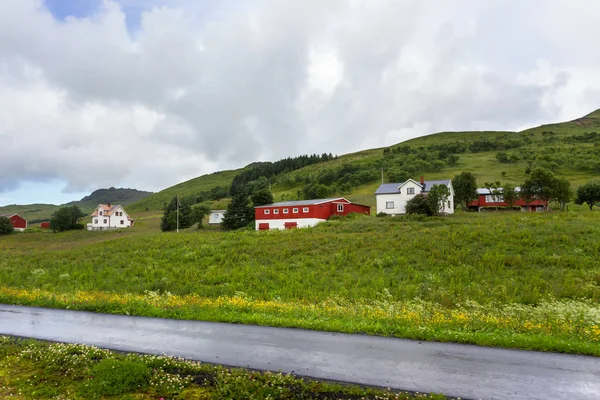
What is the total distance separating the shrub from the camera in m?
6.88

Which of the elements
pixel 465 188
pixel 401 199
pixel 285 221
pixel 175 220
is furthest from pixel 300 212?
pixel 175 220

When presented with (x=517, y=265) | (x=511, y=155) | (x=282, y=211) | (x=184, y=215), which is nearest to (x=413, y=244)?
(x=517, y=265)

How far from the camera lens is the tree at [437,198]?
5325 centimetres

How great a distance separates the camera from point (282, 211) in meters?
63.0

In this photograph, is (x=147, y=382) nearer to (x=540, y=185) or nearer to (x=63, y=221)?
(x=540, y=185)

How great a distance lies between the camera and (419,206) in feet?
181

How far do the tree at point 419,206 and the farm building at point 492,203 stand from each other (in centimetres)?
1972

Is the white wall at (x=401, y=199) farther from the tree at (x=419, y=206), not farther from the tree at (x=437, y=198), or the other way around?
the tree at (x=437, y=198)

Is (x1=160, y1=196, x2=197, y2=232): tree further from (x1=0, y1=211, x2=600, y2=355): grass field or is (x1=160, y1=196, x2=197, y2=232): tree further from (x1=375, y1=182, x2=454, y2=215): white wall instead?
(x1=375, y1=182, x2=454, y2=215): white wall

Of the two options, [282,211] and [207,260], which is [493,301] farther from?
[282,211]

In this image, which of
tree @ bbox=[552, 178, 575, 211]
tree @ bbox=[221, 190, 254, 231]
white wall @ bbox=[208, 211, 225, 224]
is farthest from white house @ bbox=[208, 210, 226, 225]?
tree @ bbox=[552, 178, 575, 211]

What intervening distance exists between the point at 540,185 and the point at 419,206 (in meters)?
20.8

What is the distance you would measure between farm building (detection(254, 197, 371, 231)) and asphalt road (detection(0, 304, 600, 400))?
46143 mm

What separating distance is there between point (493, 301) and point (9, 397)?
1573 cm
